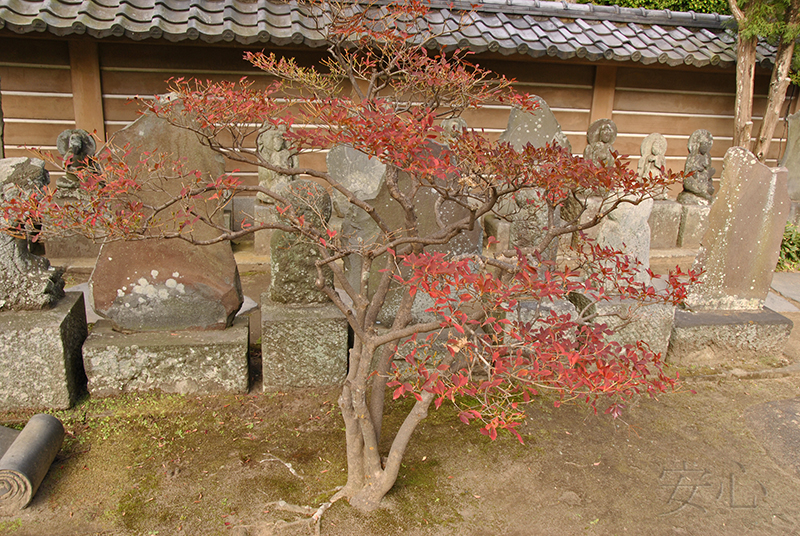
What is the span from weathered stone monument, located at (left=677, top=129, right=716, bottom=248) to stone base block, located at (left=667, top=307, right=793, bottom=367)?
314 centimetres

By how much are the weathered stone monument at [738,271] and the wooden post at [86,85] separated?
634 centimetres

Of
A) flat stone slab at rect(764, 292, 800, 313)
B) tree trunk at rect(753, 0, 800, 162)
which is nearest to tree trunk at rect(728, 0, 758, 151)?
tree trunk at rect(753, 0, 800, 162)

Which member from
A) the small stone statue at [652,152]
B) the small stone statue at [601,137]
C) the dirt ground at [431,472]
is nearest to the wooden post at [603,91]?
the small stone statue at [652,152]

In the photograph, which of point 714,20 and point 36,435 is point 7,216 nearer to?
point 36,435

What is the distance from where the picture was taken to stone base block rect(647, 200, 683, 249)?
679 cm

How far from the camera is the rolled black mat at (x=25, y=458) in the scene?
2.21m

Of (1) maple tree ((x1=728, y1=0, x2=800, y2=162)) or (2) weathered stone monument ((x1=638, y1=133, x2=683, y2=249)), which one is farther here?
(2) weathered stone monument ((x1=638, y1=133, x2=683, y2=249))

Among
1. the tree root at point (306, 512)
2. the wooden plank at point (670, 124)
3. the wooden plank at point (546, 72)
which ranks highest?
the wooden plank at point (546, 72)

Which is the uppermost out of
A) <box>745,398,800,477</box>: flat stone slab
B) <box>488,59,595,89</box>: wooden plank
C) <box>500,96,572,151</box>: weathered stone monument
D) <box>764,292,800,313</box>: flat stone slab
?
<box>488,59,595,89</box>: wooden plank

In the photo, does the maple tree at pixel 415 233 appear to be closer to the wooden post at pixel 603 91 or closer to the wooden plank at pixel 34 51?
the wooden plank at pixel 34 51

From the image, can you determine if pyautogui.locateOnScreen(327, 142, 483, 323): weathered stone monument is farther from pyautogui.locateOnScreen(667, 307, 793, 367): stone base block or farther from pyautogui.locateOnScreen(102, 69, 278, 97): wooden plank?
pyautogui.locateOnScreen(102, 69, 278, 97): wooden plank

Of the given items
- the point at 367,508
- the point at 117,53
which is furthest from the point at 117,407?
the point at 117,53

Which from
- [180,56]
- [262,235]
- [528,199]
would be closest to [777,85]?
[528,199]

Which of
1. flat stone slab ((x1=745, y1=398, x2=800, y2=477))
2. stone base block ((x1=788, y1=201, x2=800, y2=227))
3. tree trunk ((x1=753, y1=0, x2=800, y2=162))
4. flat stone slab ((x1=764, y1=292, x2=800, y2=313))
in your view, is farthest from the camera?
stone base block ((x1=788, y1=201, x2=800, y2=227))
